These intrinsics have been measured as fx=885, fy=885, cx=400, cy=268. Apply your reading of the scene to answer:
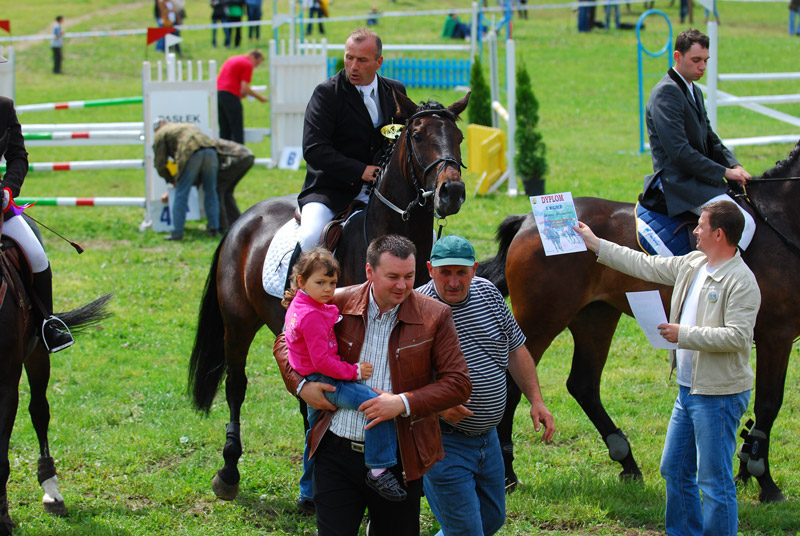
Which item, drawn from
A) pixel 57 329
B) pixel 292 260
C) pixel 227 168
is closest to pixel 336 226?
pixel 292 260

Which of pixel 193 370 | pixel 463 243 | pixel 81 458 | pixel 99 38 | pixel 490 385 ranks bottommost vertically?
pixel 81 458

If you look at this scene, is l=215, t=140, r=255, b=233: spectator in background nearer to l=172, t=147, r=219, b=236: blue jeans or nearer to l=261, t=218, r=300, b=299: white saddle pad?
l=172, t=147, r=219, b=236: blue jeans

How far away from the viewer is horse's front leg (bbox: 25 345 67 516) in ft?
18.7

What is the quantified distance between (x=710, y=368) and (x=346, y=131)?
2596 millimetres

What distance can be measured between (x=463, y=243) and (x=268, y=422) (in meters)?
3.53

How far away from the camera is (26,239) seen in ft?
18.3

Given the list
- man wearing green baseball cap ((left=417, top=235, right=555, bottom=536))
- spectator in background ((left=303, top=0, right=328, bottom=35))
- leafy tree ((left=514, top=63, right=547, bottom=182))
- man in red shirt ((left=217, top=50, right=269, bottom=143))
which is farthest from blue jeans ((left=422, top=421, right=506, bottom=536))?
spectator in background ((left=303, top=0, right=328, bottom=35))

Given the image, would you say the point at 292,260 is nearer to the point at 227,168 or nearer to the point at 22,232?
the point at 22,232

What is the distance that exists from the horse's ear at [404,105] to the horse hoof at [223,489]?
2.66 m

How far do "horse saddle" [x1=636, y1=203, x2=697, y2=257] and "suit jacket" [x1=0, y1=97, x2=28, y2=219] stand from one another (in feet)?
13.5

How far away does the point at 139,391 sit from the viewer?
7754mm

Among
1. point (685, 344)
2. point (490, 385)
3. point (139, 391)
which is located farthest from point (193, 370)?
point (685, 344)

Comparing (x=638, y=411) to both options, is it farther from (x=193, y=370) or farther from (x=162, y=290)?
(x=162, y=290)

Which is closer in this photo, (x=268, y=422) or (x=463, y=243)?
(x=463, y=243)
